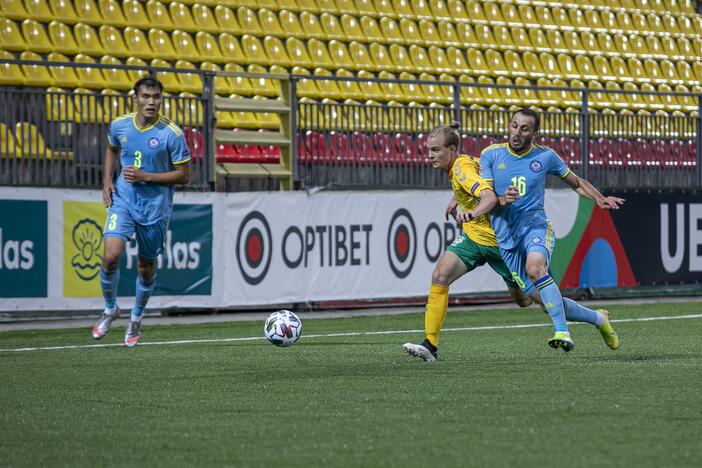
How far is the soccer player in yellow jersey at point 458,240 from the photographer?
9.20 meters

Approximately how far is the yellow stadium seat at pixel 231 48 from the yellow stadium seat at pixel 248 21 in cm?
40

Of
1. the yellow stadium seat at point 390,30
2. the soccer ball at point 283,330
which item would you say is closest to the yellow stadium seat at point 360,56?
the yellow stadium seat at point 390,30

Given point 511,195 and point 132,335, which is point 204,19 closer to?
point 132,335

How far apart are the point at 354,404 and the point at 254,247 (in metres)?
8.54

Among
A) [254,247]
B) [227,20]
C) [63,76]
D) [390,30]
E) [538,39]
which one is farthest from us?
[538,39]

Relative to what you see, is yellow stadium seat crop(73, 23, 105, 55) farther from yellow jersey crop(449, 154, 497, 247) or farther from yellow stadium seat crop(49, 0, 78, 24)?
yellow jersey crop(449, 154, 497, 247)

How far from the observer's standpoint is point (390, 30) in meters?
21.6

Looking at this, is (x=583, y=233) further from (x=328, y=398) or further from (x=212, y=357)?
(x=328, y=398)

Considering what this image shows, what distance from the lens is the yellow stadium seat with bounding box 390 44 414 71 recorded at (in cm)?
2116

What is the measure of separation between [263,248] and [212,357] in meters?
5.33

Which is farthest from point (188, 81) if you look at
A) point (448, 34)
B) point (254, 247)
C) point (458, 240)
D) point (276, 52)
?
point (458, 240)

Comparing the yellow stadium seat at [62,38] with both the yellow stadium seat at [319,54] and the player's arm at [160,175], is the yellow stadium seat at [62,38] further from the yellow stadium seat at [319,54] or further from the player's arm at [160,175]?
the player's arm at [160,175]

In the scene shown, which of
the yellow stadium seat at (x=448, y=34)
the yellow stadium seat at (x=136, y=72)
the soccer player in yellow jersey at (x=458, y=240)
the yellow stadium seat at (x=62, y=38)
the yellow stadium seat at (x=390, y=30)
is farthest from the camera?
the yellow stadium seat at (x=448, y=34)

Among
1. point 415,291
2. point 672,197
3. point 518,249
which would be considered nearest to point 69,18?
point 415,291
